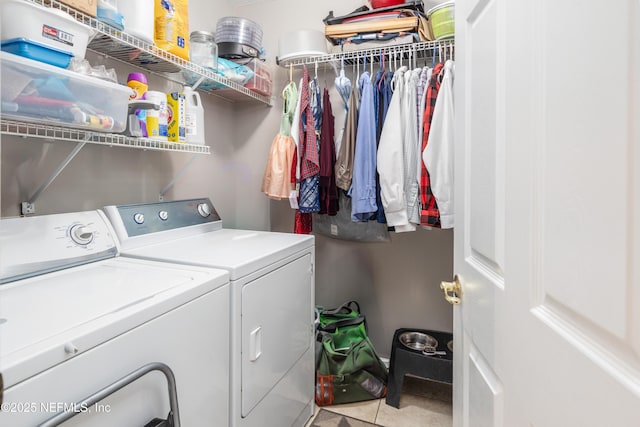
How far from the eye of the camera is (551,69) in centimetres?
53

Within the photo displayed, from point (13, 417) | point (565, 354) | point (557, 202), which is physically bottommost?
point (13, 417)

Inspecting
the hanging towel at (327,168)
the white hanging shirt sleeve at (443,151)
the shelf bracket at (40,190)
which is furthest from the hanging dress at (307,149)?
the shelf bracket at (40,190)

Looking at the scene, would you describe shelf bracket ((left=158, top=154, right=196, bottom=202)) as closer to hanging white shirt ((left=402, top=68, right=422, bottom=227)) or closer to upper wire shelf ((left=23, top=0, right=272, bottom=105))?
upper wire shelf ((left=23, top=0, right=272, bottom=105))

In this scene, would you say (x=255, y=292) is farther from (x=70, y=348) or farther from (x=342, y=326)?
(x=342, y=326)

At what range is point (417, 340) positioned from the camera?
2.19 metres

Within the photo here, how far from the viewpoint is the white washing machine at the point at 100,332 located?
651 mm

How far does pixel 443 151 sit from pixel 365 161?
1.32 feet

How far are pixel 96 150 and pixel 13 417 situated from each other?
1.30m

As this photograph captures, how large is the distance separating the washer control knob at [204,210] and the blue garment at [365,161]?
831 mm

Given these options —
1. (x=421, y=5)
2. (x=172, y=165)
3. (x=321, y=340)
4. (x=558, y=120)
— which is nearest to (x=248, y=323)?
(x=321, y=340)

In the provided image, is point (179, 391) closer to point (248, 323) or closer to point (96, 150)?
point (248, 323)

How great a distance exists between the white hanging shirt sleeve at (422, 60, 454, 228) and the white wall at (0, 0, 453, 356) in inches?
21.6

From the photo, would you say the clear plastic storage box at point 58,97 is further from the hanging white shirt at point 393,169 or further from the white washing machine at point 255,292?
the hanging white shirt at point 393,169

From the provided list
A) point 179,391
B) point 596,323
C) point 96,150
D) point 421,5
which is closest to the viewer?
point 596,323
